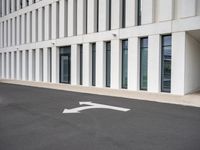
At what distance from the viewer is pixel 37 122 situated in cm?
743

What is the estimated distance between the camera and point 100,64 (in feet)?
61.4

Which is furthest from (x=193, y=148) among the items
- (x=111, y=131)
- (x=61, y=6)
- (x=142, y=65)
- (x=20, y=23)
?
(x=20, y=23)

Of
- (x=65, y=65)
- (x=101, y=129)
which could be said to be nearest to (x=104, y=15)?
(x=65, y=65)

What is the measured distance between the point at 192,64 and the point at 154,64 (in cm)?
250

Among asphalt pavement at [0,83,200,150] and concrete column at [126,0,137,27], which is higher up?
concrete column at [126,0,137,27]

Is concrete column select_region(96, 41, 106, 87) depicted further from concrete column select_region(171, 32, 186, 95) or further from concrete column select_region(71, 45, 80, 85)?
concrete column select_region(171, 32, 186, 95)

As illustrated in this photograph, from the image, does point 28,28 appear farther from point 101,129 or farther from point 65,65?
point 101,129

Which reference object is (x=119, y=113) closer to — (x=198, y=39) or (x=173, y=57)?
(x=173, y=57)

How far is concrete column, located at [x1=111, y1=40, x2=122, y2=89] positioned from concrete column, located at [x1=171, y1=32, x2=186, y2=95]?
4.33 metres

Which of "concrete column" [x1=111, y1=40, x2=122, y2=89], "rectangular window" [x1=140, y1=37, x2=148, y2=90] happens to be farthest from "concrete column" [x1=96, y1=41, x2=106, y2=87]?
"rectangular window" [x1=140, y1=37, x2=148, y2=90]

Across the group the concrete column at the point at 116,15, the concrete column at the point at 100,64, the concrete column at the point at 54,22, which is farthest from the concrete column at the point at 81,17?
the concrete column at the point at 54,22

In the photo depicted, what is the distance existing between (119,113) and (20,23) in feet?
82.9

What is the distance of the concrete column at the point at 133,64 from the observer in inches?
637

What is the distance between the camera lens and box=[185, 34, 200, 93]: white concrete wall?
46.7 ft
